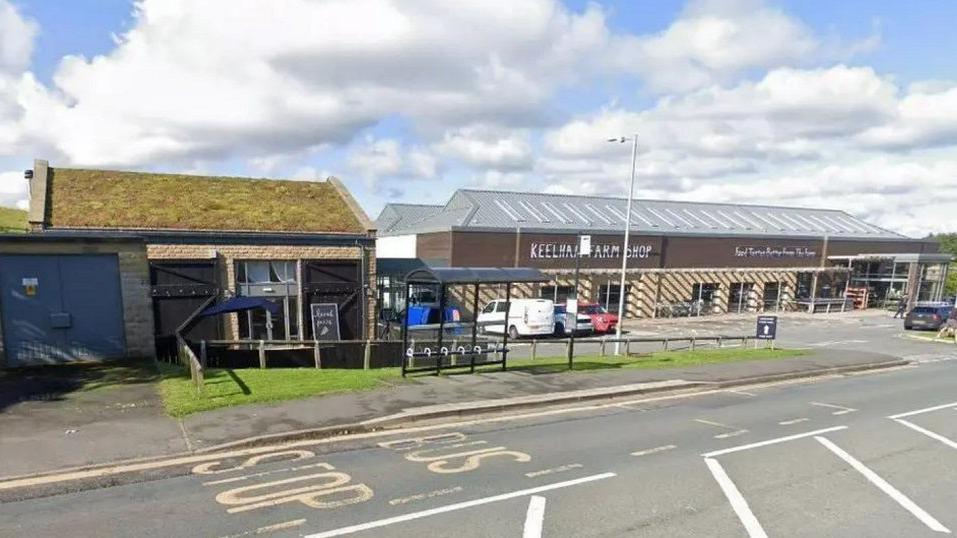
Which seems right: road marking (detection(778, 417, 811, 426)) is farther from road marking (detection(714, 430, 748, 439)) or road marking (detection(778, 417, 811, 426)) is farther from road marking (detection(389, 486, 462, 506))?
road marking (detection(389, 486, 462, 506))

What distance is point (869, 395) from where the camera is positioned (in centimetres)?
1447

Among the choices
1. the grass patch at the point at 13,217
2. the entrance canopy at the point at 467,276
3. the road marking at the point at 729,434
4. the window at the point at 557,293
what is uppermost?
the grass patch at the point at 13,217

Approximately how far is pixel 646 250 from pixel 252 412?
113 feet

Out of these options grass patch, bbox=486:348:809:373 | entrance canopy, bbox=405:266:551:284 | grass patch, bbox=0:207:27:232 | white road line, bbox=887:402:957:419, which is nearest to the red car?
grass patch, bbox=486:348:809:373

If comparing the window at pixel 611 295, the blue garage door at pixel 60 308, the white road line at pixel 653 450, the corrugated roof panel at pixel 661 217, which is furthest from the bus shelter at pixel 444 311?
the corrugated roof panel at pixel 661 217

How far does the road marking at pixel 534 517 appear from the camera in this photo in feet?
19.0

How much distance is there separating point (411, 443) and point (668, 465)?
391 centimetres

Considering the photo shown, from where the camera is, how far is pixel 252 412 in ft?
31.3

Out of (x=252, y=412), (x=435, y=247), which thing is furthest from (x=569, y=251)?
(x=252, y=412)

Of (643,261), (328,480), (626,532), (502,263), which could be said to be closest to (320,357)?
(328,480)

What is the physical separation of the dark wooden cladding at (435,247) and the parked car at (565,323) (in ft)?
25.0

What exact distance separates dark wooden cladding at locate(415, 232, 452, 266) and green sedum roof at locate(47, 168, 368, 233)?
9.47 metres

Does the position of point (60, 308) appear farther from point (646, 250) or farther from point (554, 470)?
point (646, 250)

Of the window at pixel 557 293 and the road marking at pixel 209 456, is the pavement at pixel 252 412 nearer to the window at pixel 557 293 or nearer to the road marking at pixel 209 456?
the road marking at pixel 209 456
